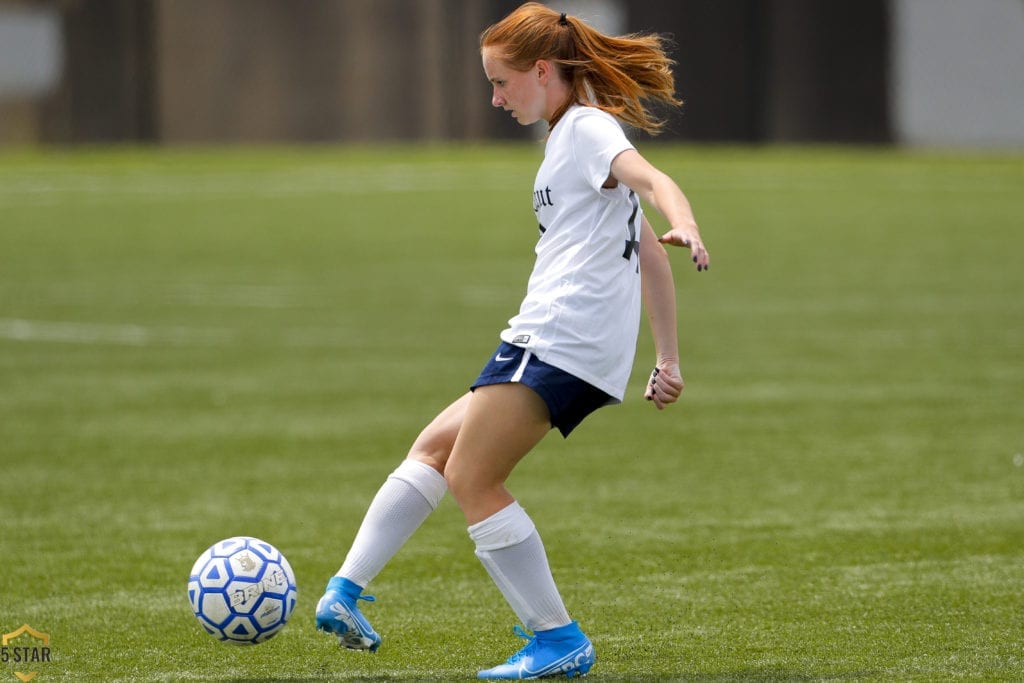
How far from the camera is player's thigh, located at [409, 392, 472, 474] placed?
5062 millimetres

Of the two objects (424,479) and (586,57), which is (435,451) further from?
(586,57)

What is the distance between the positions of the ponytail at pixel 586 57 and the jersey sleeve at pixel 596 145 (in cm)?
13

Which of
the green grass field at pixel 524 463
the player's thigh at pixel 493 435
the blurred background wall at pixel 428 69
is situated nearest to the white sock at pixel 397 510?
the player's thigh at pixel 493 435

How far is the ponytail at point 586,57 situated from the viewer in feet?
15.6

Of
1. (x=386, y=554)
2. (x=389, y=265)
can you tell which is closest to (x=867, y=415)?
(x=386, y=554)

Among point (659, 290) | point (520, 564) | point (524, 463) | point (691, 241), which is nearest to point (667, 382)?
point (659, 290)

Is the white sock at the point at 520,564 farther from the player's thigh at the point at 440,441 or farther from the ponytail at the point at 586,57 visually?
the ponytail at the point at 586,57

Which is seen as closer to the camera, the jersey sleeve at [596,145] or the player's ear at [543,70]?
the jersey sleeve at [596,145]

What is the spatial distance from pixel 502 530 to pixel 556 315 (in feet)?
2.10

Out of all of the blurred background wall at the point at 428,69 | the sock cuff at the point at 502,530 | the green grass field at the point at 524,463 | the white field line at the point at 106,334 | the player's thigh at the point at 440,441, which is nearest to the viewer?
the sock cuff at the point at 502,530

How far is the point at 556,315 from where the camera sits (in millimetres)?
4691

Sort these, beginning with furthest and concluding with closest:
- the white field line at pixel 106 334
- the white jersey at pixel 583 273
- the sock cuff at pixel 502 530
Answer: the white field line at pixel 106 334 → the sock cuff at pixel 502 530 → the white jersey at pixel 583 273

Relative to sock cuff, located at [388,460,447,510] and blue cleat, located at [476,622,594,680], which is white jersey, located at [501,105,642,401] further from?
blue cleat, located at [476,622,594,680]

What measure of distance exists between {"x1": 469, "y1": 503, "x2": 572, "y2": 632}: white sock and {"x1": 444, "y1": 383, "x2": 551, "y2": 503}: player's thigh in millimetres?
110
